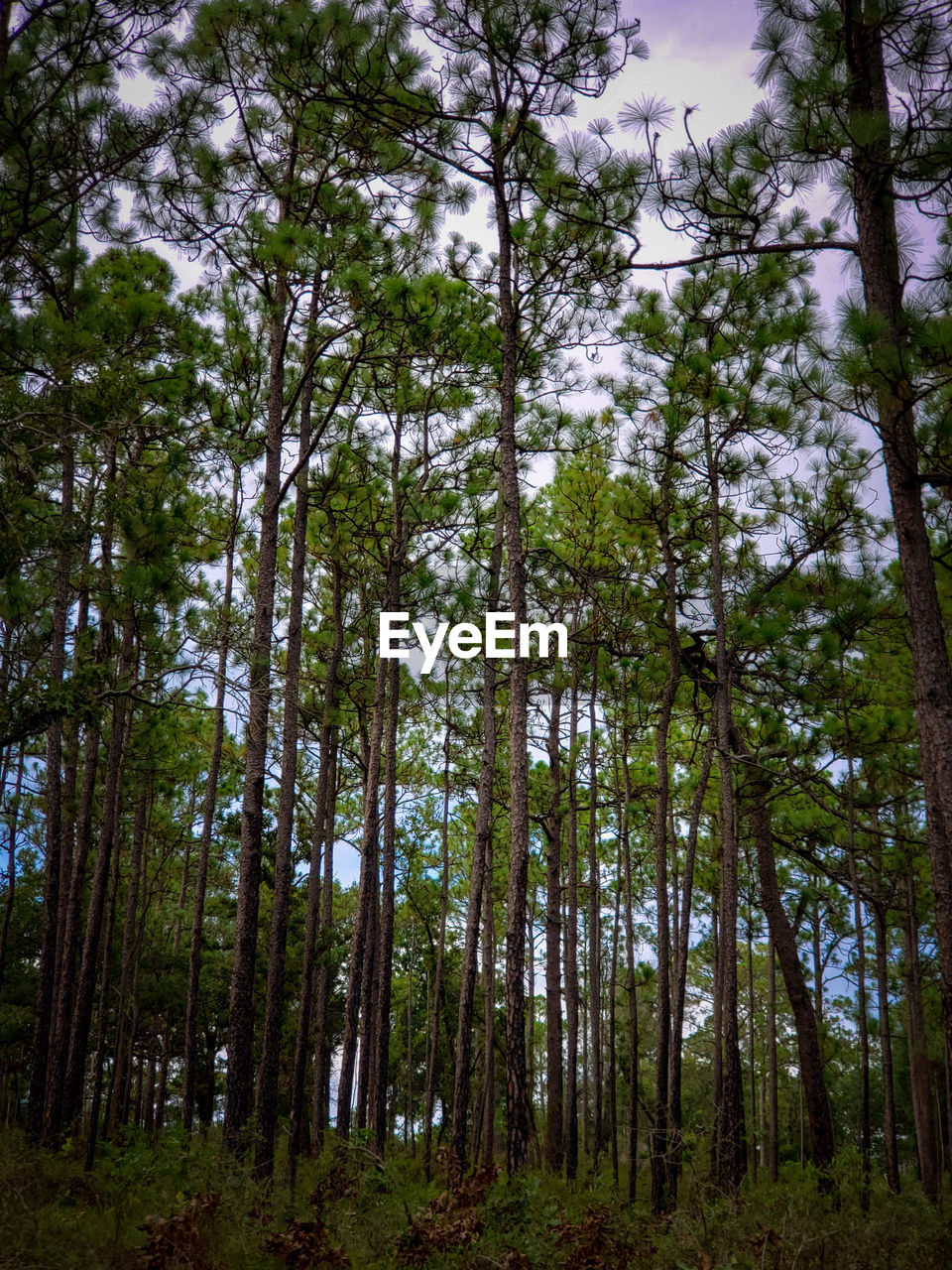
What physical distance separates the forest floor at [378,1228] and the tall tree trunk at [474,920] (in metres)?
0.44

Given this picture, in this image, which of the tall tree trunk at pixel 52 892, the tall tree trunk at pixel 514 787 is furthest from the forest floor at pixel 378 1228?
the tall tree trunk at pixel 52 892

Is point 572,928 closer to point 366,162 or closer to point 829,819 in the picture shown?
point 829,819

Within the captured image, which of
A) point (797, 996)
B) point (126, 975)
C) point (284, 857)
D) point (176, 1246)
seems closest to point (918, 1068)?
point (797, 996)

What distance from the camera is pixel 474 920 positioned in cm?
921

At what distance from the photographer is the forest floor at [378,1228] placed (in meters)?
4.57

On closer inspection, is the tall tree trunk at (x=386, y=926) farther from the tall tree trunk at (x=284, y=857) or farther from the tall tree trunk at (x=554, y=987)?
the tall tree trunk at (x=554, y=987)

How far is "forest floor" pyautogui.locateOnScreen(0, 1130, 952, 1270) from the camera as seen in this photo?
4.57 metres

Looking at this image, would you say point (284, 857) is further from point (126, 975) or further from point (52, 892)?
point (126, 975)

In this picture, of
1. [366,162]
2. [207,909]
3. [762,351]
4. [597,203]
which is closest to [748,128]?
[597,203]

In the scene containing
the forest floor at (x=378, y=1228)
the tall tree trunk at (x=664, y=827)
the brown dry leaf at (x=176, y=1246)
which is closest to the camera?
the brown dry leaf at (x=176, y=1246)

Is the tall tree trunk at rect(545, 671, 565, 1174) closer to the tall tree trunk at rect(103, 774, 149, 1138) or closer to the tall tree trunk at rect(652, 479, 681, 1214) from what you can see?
the tall tree trunk at rect(652, 479, 681, 1214)

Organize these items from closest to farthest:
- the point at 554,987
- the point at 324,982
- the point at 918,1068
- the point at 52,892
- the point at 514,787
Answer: the point at 514,787 → the point at 52,892 → the point at 554,987 → the point at 918,1068 → the point at 324,982

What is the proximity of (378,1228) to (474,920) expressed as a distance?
389cm

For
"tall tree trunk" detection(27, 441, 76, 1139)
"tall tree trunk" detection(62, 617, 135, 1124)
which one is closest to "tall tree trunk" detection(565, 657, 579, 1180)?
"tall tree trunk" detection(62, 617, 135, 1124)
